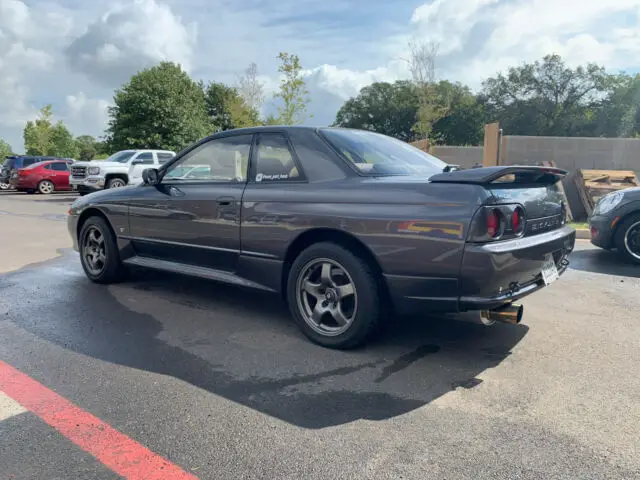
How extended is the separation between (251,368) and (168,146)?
105 ft

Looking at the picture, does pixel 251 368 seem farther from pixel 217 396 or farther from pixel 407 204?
pixel 407 204

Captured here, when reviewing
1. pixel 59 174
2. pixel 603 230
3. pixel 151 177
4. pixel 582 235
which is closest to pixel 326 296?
pixel 151 177

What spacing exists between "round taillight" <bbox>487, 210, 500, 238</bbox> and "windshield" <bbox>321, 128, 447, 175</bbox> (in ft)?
2.90

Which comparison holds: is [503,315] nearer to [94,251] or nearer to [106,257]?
[106,257]

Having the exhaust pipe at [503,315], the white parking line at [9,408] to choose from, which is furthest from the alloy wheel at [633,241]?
the white parking line at [9,408]

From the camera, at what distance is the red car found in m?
22.5

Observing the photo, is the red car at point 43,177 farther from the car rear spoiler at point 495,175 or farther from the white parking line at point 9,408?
the car rear spoiler at point 495,175

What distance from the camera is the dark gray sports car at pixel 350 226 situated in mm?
3113

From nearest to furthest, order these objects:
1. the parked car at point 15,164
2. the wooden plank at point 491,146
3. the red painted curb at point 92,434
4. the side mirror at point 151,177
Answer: the red painted curb at point 92,434 → the side mirror at point 151,177 → the wooden plank at point 491,146 → the parked car at point 15,164

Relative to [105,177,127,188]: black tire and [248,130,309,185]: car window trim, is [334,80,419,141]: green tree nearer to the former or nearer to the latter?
[105,177,127,188]: black tire

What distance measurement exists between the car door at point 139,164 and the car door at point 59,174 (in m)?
6.72

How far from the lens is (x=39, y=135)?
48.2 meters

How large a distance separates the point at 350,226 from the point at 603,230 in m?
5.00

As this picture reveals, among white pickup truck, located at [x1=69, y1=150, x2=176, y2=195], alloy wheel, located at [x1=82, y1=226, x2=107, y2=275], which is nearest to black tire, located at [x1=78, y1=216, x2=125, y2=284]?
alloy wheel, located at [x1=82, y1=226, x2=107, y2=275]
